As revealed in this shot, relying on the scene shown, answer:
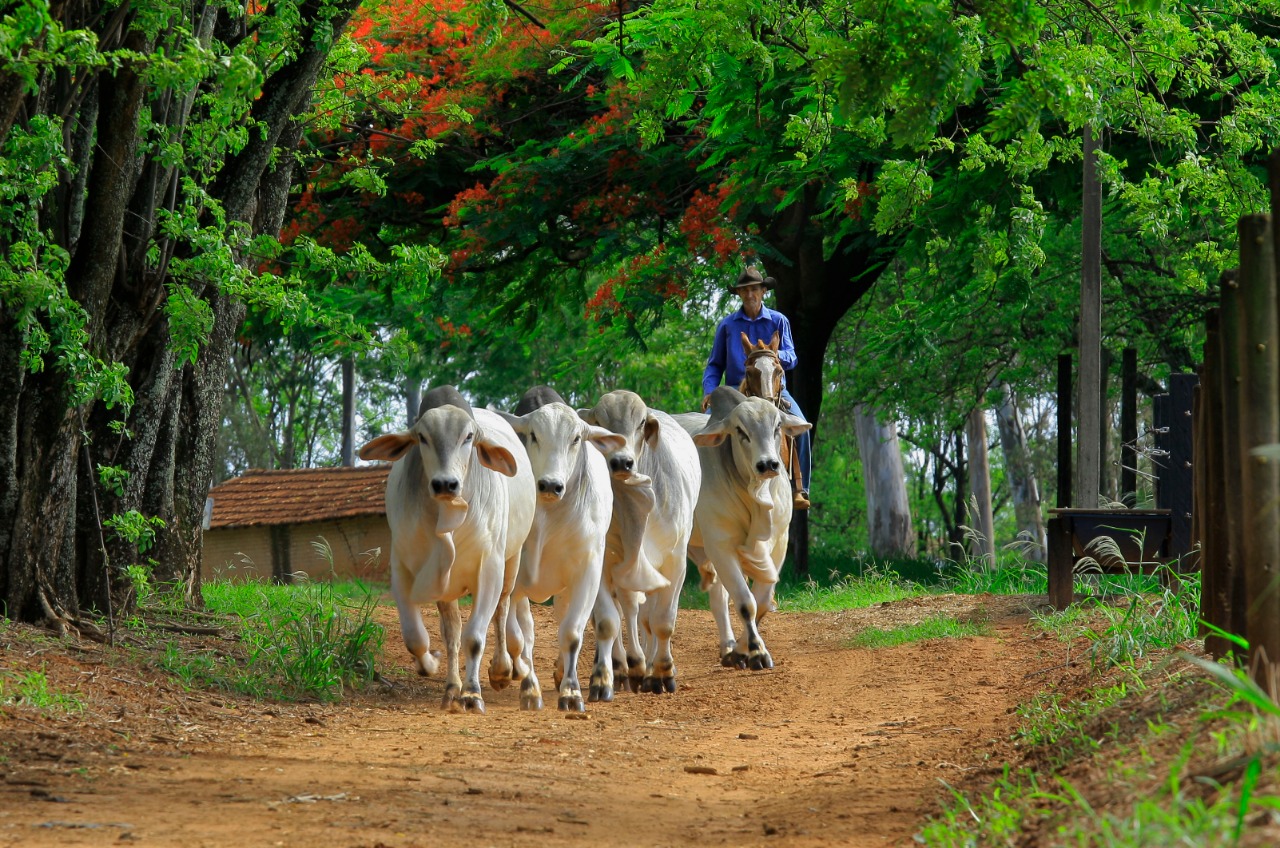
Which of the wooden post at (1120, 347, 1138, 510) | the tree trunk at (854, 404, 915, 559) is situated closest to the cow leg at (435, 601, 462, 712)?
the wooden post at (1120, 347, 1138, 510)

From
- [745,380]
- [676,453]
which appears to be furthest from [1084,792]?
[745,380]

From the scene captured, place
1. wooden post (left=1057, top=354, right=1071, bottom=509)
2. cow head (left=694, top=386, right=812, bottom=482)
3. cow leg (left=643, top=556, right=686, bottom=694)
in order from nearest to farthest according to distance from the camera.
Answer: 1. cow leg (left=643, top=556, right=686, bottom=694)
2. cow head (left=694, top=386, right=812, bottom=482)
3. wooden post (left=1057, top=354, right=1071, bottom=509)

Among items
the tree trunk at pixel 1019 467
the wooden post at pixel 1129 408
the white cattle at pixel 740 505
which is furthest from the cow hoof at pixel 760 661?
the tree trunk at pixel 1019 467

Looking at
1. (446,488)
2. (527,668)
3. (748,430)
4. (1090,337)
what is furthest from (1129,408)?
(446,488)

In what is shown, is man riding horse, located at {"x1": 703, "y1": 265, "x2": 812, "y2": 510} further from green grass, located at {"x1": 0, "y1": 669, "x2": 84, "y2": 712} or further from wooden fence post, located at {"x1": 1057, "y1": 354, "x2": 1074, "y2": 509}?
green grass, located at {"x1": 0, "y1": 669, "x2": 84, "y2": 712}

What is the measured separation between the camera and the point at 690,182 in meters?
15.7

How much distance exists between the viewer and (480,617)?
25.9ft

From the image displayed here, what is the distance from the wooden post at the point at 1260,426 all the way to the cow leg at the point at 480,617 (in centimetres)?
430

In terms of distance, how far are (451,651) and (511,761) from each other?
8.10ft

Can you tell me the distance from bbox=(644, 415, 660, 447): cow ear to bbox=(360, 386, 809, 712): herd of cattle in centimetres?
1

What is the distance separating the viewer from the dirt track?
A: 4586 millimetres

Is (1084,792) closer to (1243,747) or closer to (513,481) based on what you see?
(1243,747)

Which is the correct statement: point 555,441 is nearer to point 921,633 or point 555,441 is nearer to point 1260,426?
point 921,633

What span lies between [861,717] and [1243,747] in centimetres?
394
